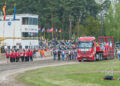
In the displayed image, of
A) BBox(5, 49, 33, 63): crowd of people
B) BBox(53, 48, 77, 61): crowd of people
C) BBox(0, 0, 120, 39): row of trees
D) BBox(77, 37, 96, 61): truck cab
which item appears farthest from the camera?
BBox(0, 0, 120, 39): row of trees

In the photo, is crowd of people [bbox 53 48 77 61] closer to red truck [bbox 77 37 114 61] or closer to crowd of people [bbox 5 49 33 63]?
red truck [bbox 77 37 114 61]

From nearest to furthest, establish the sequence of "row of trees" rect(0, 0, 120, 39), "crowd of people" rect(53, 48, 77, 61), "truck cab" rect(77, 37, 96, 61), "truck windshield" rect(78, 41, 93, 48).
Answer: "truck cab" rect(77, 37, 96, 61)
"truck windshield" rect(78, 41, 93, 48)
"crowd of people" rect(53, 48, 77, 61)
"row of trees" rect(0, 0, 120, 39)

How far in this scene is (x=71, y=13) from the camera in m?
96.9

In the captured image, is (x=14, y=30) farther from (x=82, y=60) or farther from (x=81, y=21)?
(x=81, y=21)

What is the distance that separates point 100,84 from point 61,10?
76888 millimetres

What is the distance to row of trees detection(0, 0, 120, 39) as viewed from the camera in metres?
90.1

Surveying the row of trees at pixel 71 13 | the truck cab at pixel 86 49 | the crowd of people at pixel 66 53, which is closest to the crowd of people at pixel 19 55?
the crowd of people at pixel 66 53

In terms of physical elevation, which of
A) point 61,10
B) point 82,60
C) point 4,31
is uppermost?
point 61,10

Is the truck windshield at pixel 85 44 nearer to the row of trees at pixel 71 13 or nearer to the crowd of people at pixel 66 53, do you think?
the crowd of people at pixel 66 53

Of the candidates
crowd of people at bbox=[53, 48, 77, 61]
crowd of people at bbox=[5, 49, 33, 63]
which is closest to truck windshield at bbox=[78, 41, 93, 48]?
crowd of people at bbox=[53, 48, 77, 61]

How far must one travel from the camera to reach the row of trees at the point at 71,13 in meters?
90.1

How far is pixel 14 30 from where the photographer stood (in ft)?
201

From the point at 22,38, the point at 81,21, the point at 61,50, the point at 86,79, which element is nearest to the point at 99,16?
the point at 81,21

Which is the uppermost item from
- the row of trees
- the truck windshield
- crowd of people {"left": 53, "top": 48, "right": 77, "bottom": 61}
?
the row of trees
